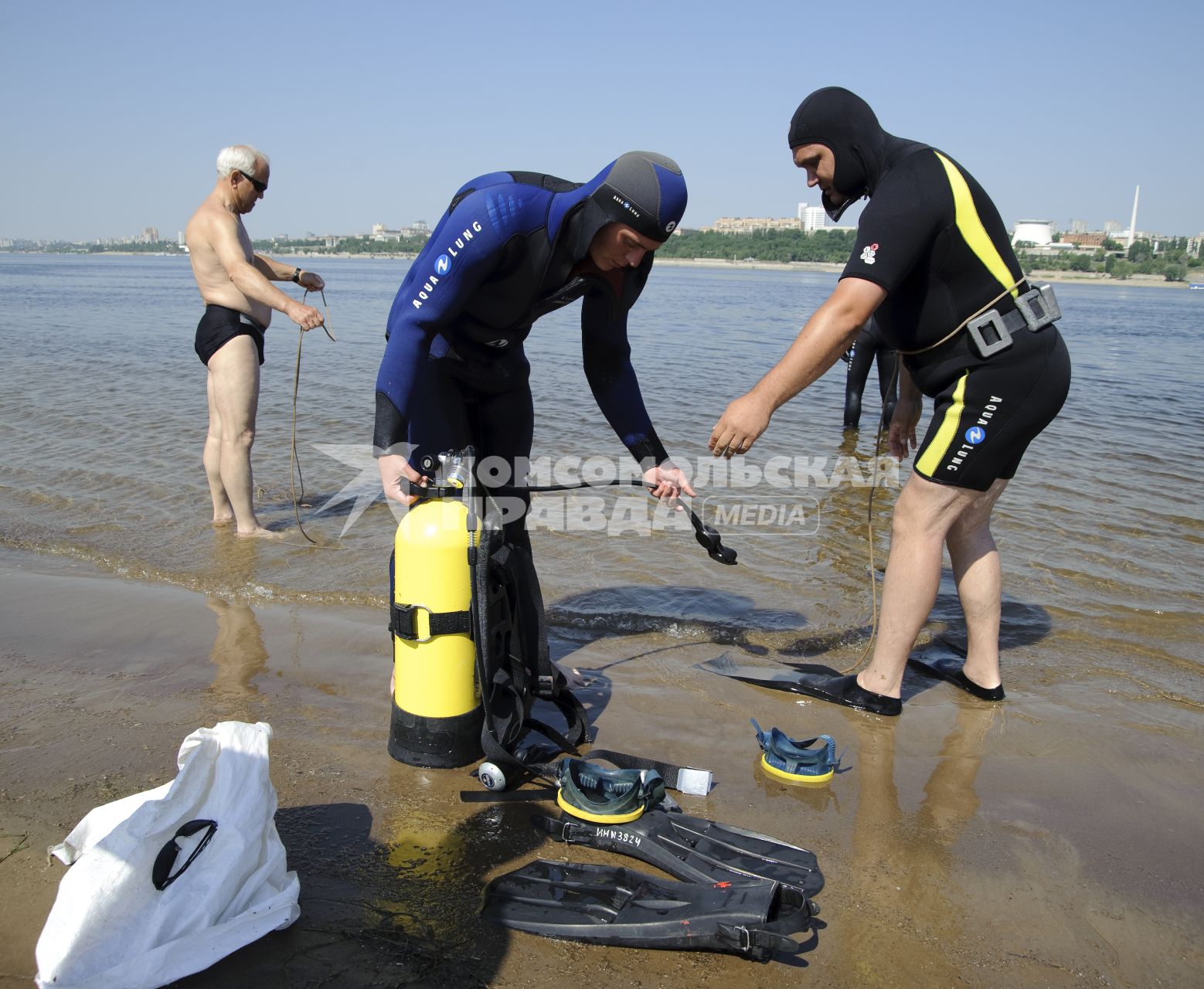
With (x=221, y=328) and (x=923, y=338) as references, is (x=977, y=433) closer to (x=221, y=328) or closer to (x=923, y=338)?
(x=923, y=338)

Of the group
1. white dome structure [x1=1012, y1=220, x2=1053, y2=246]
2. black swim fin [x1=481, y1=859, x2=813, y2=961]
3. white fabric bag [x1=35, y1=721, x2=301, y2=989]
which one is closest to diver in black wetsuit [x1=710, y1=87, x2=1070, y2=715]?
black swim fin [x1=481, y1=859, x2=813, y2=961]

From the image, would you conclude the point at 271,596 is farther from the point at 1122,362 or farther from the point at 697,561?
the point at 1122,362

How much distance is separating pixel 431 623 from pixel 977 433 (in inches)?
79.8

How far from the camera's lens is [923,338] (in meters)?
3.26

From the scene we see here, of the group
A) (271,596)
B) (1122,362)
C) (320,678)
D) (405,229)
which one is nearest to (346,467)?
(271,596)

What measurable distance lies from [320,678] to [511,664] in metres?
1.06

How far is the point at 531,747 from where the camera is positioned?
302 cm

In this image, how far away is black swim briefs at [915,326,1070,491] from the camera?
3182mm

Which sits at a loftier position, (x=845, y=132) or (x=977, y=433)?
(x=845, y=132)

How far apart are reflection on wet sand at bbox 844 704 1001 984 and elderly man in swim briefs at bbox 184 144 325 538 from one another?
4209 millimetres

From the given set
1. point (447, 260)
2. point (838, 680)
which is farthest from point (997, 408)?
point (447, 260)

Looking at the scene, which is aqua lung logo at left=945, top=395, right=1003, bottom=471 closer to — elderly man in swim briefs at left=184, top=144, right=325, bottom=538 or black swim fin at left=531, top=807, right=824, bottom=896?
black swim fin at left=531, top=807, right=824, bottom=896

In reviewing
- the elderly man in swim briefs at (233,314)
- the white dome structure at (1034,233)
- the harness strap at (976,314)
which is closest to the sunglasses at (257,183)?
the elderly man in swim briefs at (233,314)

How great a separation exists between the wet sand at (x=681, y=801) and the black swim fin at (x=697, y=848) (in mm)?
68
